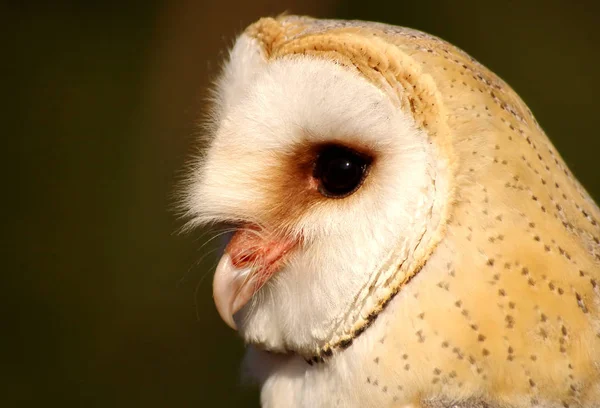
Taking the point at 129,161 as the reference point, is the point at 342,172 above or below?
above

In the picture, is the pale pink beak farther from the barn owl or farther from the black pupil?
the black pupil

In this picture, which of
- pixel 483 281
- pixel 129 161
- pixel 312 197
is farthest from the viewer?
pixel 129 161

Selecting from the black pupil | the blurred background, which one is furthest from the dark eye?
the blurred background

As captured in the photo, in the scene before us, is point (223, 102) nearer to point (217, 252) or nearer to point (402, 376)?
point (217, 252)

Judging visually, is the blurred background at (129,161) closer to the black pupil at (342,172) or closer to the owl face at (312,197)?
the owl face at (312,197)

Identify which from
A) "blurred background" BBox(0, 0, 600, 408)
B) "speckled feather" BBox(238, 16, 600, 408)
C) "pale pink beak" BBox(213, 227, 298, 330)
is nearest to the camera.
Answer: "speckled feather" BBox(238, 16, 600, 408)

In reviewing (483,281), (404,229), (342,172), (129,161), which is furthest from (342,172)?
(129,161)

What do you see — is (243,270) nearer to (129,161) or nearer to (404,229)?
(404,229)

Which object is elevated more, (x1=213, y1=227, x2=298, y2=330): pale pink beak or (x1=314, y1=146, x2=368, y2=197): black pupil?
(x1=314, y1=146, x2=368, y2=197): black pupil
